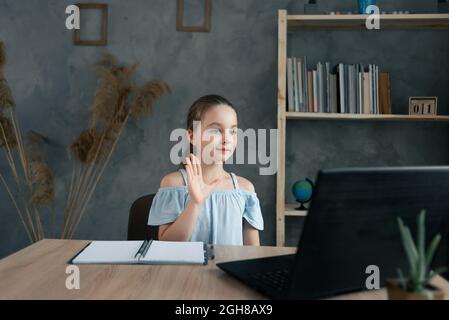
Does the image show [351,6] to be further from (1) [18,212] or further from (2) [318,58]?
(1) [18,212]

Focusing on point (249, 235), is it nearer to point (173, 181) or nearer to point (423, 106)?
point (173, 181)

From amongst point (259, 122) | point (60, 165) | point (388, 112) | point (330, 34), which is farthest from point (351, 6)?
point (60, 165)

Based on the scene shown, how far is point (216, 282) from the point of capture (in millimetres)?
886

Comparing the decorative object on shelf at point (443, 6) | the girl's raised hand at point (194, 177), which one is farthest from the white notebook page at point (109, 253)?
the decorative object on shelf at point (443, 6)

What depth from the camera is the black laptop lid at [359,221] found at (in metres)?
0.66

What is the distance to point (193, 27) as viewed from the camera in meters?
2.94

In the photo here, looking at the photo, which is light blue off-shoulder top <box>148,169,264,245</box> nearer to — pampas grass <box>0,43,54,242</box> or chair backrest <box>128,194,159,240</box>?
chair backrest <box>128,194,159,240</box>

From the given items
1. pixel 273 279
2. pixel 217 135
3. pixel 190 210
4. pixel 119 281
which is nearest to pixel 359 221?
pixel 273 279

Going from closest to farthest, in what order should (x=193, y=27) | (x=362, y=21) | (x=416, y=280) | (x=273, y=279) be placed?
(x=416, y=280), (x=273, y=279), (x=362, y=21), (x=193, y=27)

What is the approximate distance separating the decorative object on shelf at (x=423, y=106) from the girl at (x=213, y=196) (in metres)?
1.42

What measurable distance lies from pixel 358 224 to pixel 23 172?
112 inches

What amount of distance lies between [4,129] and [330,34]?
2.16 metres

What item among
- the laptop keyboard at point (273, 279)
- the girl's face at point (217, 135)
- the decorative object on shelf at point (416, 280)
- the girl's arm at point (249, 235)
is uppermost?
the girl's face at point (217, 135)

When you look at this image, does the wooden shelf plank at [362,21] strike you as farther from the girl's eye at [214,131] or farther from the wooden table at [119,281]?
the wooden table at [119,281]
